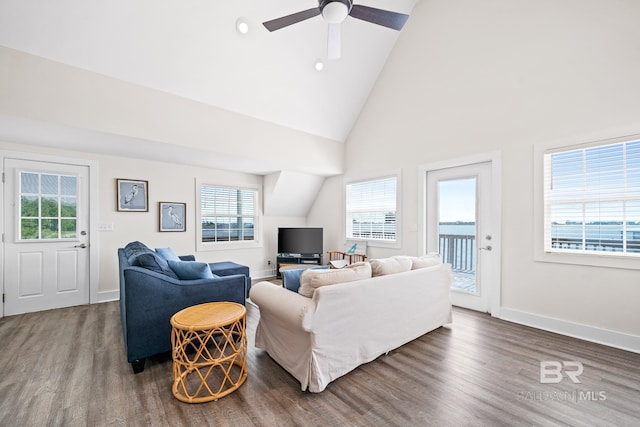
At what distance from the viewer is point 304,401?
186 cm

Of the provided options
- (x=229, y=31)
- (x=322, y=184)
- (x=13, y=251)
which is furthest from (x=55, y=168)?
(x=322, y=184)

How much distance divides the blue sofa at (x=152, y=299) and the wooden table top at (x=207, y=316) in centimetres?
28

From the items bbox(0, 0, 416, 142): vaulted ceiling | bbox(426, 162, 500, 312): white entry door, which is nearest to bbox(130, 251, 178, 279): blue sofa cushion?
bbox(0, 0, 416, 142): vaulted ceiling

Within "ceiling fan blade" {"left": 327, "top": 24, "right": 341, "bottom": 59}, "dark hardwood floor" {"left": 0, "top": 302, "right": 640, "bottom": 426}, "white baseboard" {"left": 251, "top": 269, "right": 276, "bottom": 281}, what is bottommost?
"white baseboard" {"left": 251, "top": 269, "right": 276, "bottom": 281}

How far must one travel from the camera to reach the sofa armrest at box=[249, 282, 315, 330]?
1.92 metres

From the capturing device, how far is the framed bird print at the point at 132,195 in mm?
4246

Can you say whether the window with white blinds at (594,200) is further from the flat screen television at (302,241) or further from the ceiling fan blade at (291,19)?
the flat screen television at (302,241)

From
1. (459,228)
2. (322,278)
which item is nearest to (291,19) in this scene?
(322,278)

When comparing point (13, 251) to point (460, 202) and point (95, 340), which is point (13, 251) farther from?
point (460, 202)

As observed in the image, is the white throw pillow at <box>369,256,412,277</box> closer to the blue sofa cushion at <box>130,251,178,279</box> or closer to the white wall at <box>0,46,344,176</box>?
the blue sofa cushion at <box>130,251,178,279</box>

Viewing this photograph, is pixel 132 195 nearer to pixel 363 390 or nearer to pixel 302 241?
pixel 302 241

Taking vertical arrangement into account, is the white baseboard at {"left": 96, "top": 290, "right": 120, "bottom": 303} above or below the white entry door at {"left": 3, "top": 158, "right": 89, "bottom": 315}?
below

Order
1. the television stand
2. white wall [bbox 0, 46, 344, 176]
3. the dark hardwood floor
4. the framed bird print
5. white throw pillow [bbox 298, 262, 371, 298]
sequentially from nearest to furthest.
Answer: the dark hardwood floor, white throw pillow [bbox 298, 262, 371, 298], white wall [bbox 0, 46, 344, 176], the framed bird print, the television stand

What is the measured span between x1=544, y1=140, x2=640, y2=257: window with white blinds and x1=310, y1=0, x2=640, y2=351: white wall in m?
0.19
